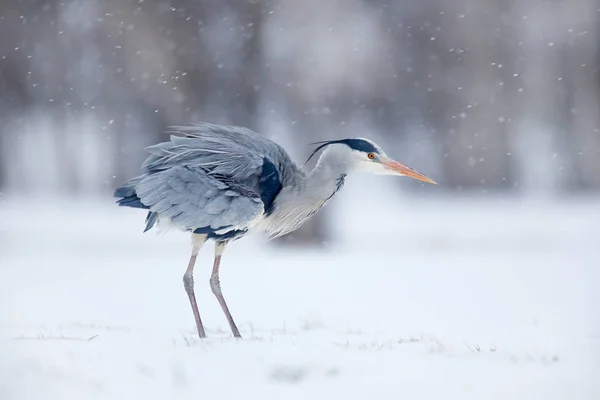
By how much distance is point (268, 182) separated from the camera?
15.2ft

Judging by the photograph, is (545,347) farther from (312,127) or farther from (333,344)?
(312,127)

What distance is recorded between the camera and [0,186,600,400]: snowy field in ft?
10.5

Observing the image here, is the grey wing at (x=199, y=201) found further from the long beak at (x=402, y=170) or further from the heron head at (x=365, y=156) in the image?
the long beak at (x=402, y=170)

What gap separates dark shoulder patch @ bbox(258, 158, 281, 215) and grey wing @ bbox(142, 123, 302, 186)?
34mm

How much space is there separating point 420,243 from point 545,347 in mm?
6598

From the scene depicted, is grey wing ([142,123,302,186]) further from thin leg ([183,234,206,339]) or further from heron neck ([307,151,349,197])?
thin leg ([183,234,206,339])

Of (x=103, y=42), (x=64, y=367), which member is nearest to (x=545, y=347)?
(x=64, y=367)

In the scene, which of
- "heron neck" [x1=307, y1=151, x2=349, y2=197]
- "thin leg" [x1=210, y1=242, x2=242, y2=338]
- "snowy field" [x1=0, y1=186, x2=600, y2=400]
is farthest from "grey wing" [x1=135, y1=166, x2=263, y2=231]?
"snowy field" [x1=0, y1=186, x2=600, y2=400]

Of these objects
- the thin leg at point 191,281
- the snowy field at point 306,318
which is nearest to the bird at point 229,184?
the thin leg at point 191,281

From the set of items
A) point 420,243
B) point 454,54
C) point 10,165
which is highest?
A: point 454,54

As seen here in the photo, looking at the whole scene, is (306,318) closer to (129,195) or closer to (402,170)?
(402,170)

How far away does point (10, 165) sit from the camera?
10.4 m

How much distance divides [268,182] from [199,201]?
1.70 ft

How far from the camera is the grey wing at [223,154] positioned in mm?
4512
